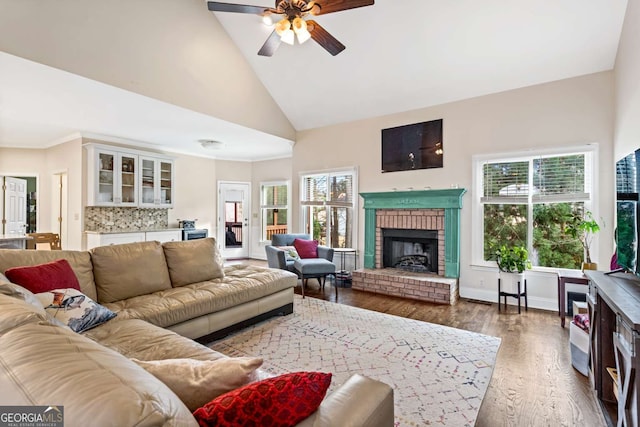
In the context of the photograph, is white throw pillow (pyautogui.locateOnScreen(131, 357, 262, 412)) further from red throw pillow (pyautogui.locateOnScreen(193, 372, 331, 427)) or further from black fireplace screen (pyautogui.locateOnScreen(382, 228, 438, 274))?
black fireplace screen (pyautogui.locateOnScreen(382, 228, 438, 274))

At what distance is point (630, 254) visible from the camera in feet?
6.93

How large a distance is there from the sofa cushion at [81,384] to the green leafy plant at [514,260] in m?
4.10

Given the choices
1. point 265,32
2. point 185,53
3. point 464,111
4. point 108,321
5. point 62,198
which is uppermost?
point 265,32

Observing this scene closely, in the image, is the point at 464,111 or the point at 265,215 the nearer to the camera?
the point at 464,111

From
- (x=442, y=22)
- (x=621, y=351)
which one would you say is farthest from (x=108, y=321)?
(x=442, y=22)

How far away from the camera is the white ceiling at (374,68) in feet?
10.8

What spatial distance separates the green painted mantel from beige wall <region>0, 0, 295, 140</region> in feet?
8.55

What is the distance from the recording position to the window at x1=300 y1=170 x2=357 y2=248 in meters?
5.66

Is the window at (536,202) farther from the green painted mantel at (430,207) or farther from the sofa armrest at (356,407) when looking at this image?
the sofa armrest at (356,407)

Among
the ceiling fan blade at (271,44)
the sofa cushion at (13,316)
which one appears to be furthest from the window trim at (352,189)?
the sofa cushion at (13,316)

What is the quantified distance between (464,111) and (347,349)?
3.76 meters

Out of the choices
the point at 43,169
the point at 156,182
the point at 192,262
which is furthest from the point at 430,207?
the point at 43,169

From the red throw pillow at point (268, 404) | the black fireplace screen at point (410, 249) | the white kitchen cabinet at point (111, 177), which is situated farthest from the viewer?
the white kitchen cabinet at point (111, 177)

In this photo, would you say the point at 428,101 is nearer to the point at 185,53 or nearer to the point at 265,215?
the point at 185,53
